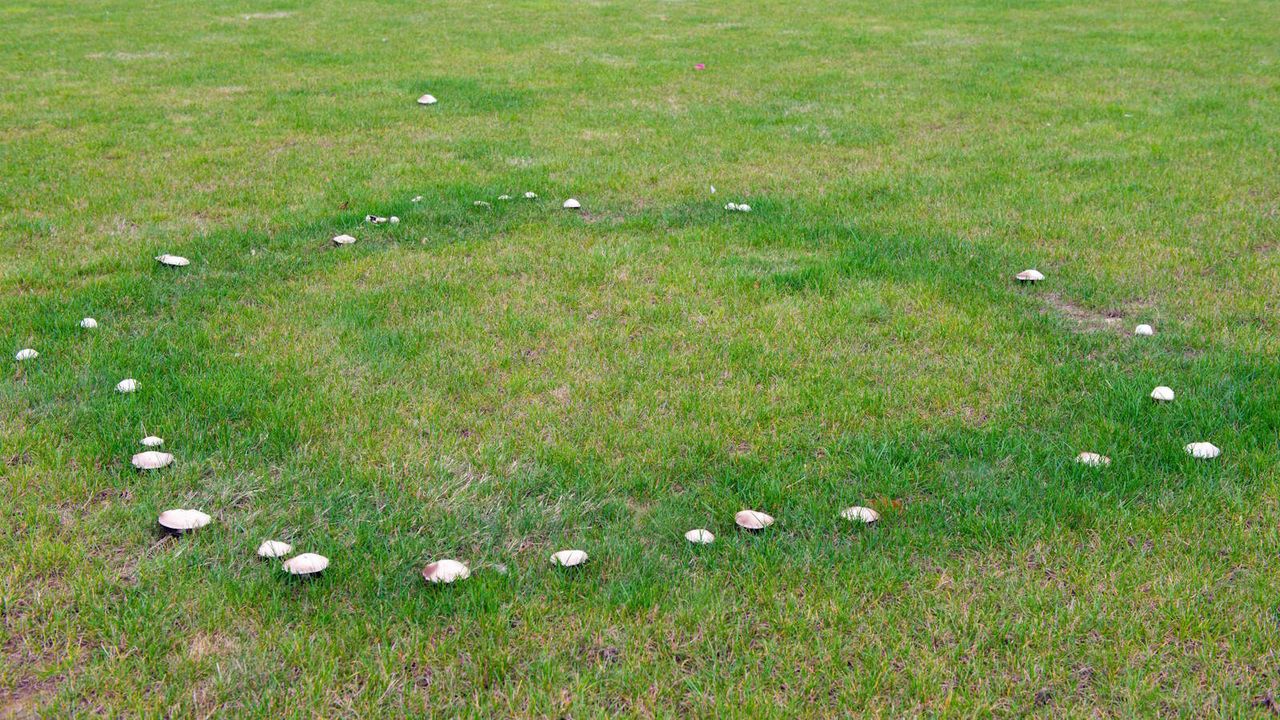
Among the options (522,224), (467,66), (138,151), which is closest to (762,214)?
(522,224)

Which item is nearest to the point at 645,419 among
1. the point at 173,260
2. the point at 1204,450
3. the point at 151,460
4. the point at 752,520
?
the point at 752,520

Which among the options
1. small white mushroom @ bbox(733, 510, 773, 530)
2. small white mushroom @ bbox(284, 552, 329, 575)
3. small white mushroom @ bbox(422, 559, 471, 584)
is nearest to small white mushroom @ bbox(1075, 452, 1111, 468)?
small white mushroom @ bbox(733, 510, 773, 530)

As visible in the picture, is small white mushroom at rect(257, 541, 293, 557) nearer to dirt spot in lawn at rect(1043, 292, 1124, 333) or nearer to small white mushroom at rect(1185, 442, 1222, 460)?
small white mushroom at rect(1185, 442, 1222, 460)

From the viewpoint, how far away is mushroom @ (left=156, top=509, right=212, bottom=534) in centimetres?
273

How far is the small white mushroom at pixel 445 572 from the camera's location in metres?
2.55

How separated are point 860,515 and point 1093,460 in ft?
2.82

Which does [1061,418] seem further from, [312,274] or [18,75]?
[18,75]

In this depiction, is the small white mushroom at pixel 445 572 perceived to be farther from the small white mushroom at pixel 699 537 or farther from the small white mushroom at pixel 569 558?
the small white mushroom at pixel 699 537

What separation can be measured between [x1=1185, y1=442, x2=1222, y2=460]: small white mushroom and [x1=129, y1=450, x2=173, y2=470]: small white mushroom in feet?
10.9

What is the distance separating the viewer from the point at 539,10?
17078mm

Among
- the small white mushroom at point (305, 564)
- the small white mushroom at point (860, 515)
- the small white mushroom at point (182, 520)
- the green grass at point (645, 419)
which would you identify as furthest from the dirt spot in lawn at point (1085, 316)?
the small white mushroom at point (182, 520)

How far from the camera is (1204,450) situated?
10.3 feet

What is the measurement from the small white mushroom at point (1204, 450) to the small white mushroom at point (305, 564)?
2724 millimetres

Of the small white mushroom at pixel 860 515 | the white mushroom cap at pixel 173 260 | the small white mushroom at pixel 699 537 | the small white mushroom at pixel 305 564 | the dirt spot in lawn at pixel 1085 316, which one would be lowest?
the small white mushroom at pixel 699 537
